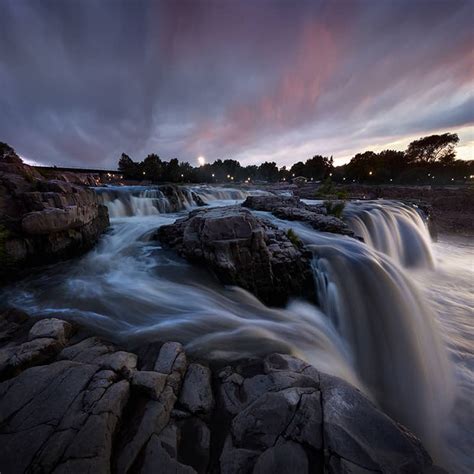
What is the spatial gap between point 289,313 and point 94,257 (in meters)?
6.47

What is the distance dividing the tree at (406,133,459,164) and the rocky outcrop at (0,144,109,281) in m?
83.5

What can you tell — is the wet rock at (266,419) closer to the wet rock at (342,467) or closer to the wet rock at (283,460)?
the wet rock at (283,460)

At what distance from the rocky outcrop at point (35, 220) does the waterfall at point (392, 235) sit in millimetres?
12159

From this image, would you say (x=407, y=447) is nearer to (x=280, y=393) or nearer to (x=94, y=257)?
(x=280, y=393)

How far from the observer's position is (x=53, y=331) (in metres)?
3.18

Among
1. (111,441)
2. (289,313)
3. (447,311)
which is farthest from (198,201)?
(111,441)

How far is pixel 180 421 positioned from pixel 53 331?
7.73 ft

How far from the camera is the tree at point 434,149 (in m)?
62.2

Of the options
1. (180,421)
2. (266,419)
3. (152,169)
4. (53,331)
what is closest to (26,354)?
(53,331)

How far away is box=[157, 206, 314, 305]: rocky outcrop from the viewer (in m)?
5.92

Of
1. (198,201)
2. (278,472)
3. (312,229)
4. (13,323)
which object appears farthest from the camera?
(198,201)

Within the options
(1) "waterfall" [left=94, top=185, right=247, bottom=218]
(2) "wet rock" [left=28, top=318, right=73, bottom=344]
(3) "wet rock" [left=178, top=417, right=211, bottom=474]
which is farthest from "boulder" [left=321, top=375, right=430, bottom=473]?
(1) "waterfall" [left=94, top=185, right=247, bottom=218]

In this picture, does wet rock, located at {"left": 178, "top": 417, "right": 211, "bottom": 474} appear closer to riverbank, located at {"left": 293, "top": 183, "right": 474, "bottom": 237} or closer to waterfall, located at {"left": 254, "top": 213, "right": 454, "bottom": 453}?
waterfall, located at {"left": 254, "top": 213, "right": 454, "bottom": 453}

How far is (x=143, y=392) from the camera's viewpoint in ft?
7.75
